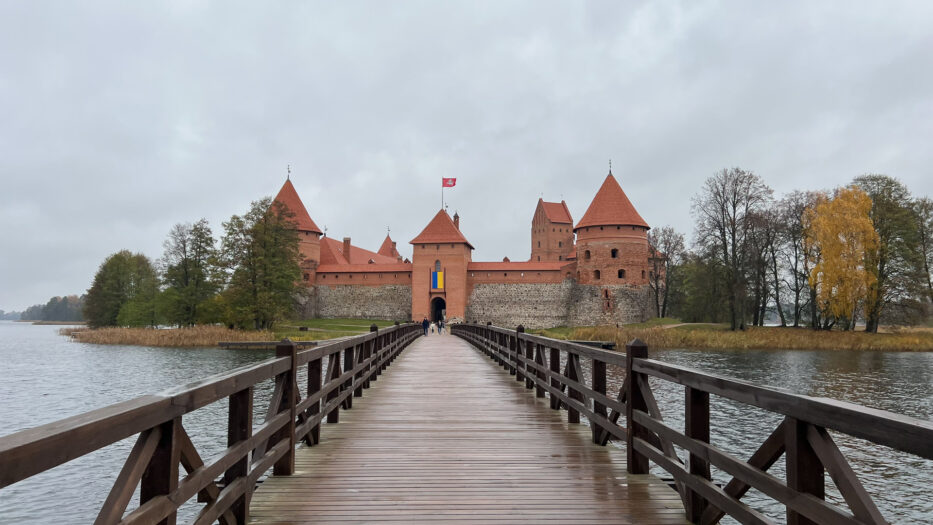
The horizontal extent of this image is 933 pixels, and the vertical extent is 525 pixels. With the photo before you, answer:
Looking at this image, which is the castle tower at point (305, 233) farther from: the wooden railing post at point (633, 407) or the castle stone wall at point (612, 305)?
the wooden railing post at point (633, 407)

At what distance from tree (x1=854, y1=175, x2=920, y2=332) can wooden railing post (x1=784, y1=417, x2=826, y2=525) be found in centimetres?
3083

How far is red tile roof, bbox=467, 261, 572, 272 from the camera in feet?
142

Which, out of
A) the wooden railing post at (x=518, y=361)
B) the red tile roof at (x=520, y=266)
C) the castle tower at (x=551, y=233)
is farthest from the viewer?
the castle tower at (x=551, y=233)

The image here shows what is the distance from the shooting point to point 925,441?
62.6 inches

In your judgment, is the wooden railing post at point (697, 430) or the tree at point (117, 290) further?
the tree at point (117, 290)

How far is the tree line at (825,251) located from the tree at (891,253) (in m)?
0.04

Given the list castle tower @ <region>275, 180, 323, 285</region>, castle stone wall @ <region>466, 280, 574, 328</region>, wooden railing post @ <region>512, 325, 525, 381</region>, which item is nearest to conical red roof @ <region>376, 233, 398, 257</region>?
castle tower @ <region>275, 180, 323, 285</region>

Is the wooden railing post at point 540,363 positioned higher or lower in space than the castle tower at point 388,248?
lower

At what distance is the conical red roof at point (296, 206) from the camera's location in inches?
1775

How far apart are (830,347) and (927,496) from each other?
844 inches

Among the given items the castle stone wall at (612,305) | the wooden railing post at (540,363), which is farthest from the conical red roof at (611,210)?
the wooden railing post at (540,363)

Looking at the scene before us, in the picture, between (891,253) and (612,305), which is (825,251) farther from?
(612,305)

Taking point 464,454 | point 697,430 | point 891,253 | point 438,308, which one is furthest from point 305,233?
point 697,430

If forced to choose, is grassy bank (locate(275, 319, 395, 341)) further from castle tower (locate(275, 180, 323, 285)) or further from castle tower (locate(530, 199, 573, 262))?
castle tower (locate(530, 199, 573, 262))
